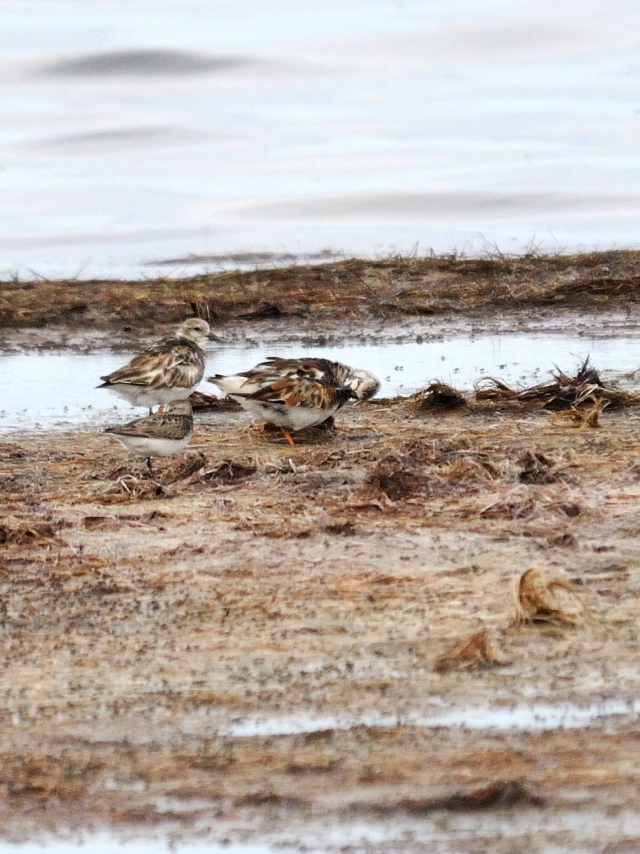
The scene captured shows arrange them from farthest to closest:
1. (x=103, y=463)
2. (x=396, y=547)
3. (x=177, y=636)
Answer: (x=103, y=463), (x=396, y=547), (x=177, y=636)

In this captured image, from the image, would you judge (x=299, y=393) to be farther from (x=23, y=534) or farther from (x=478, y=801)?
(x=478, y=801)

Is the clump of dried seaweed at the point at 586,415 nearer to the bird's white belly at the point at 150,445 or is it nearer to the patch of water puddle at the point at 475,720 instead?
the bird's white belly at the point at 150,445

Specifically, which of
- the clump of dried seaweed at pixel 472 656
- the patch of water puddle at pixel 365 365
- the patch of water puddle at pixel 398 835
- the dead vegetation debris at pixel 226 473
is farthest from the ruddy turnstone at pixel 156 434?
Result: the patch of water puddle at pixel 398 835

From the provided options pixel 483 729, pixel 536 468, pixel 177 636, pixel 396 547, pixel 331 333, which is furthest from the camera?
pixel 331 333

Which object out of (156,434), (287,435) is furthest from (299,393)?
(156,434)

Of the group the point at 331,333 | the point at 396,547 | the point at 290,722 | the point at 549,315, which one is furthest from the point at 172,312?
the point at 290,722

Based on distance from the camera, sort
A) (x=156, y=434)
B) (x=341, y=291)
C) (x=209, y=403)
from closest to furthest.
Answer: (x=156, y=434) < (x=209, y=403) < (x=341, y=291)

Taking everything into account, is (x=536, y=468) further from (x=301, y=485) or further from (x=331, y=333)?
(x=331, y=333)
